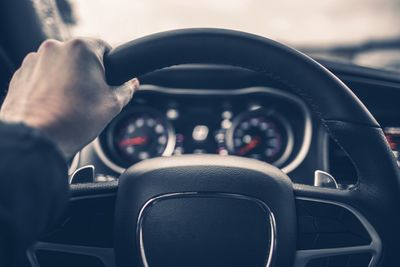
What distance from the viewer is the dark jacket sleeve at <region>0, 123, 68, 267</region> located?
56 cm

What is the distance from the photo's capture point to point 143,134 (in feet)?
7.41

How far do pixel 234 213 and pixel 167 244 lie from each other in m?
0.13

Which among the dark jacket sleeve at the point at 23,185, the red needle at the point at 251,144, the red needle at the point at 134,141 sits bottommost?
the red needle at the point at 251,144

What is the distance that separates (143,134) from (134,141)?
52 mm

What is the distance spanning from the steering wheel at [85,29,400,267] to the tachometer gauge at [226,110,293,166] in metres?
1.33

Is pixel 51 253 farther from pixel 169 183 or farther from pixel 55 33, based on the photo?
pixel 55 33

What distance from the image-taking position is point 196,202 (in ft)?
2.81

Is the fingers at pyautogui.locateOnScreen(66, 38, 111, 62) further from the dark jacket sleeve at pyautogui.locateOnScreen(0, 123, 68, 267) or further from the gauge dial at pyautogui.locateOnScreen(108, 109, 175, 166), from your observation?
the gauge dial at pyautogui.locateOnScreen(108, 109, 175, 166)

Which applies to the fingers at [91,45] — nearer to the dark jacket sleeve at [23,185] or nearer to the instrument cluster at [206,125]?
the dark jacket sleeve at [23,185]

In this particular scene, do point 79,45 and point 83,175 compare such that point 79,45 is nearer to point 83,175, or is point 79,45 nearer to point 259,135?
point 83,175

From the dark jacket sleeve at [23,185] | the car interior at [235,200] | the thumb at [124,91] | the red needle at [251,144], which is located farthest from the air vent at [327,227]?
the red needle at [251,144]

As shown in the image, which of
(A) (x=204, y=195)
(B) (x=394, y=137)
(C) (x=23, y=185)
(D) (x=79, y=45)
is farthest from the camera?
(B) (x=394, y=137)

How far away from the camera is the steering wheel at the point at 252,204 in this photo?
818mm

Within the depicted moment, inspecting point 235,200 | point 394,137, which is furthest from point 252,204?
→ point 394,137
